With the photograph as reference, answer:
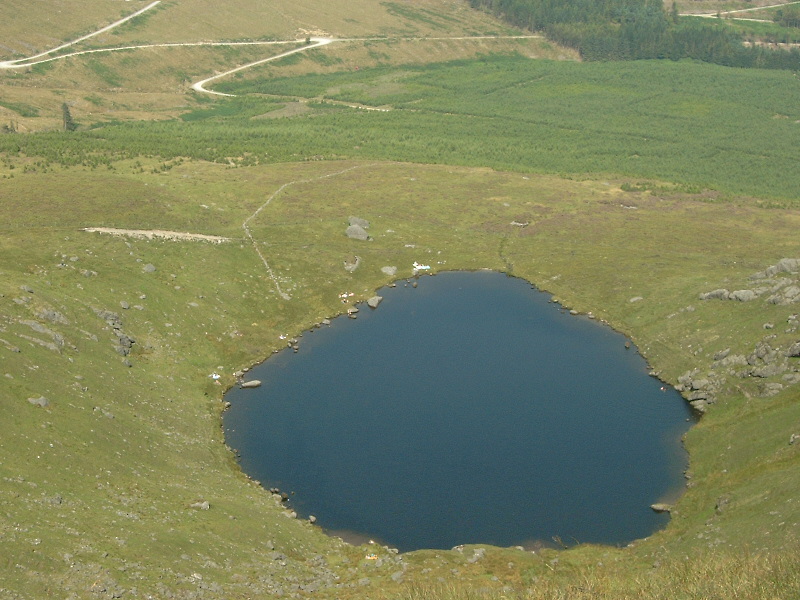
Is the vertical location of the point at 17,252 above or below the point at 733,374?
above

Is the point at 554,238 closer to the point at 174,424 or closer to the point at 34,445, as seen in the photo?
the point at 174,424

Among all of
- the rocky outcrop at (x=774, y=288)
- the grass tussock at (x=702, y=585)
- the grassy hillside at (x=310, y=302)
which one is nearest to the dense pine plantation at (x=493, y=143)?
the grassy hillside at (x=310, y=302)

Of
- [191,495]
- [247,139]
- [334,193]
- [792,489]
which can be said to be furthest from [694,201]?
[191,495]

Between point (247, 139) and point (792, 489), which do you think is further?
point (247, 139)

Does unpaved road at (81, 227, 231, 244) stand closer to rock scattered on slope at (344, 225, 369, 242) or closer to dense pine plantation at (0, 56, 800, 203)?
rock scattered on slope at (344, 225, 369, 242)

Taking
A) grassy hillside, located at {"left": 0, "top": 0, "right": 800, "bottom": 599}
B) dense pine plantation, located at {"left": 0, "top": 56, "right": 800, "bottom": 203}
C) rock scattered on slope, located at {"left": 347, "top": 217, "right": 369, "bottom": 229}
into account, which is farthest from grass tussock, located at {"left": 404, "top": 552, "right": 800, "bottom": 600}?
dense pine plantation, located at {"left": 0, "top": 56, "right": 800, "bottom": 203}

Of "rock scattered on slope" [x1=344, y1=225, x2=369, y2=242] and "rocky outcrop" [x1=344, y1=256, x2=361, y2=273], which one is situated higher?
"rock scattered on slope" [x1=344, y1=225, x2=369, y2=242]

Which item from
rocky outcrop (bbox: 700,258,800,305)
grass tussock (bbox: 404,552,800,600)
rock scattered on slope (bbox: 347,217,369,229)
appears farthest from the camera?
rock scattered on slope (bbox: 347,217,369,229)

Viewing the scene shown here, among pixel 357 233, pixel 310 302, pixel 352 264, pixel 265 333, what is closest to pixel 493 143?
pixel 357 233

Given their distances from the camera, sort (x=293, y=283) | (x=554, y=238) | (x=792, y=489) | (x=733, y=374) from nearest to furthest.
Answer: (x=792, y=489) → (x=733, y=374) → (x=293, y=283) → (x=554, y=238)
